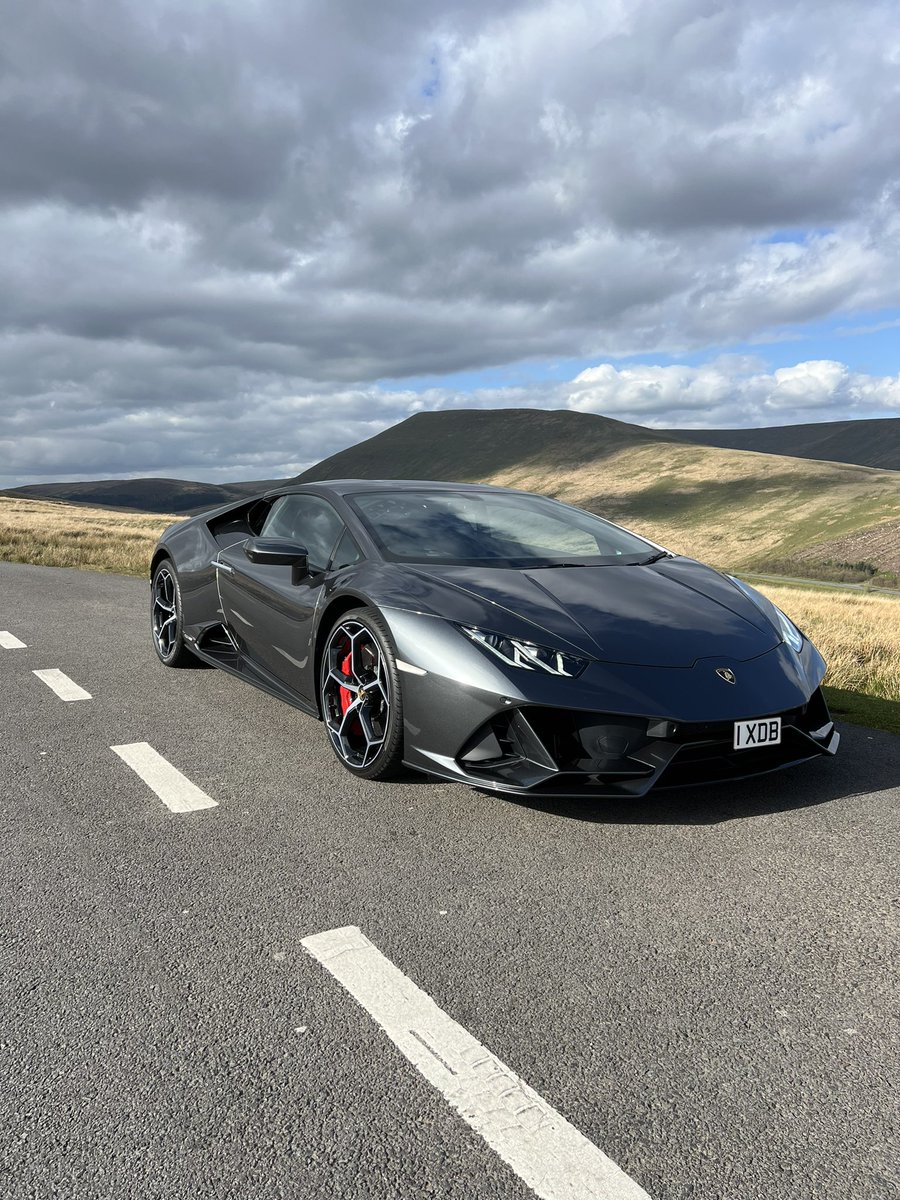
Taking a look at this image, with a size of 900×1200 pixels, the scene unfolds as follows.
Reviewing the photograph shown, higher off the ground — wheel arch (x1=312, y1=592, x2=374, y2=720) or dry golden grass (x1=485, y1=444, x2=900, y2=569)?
wheel arch (x1=312, y1=592, x2=374, y2=720)

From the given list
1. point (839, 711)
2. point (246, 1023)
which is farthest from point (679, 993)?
point (839, 711)

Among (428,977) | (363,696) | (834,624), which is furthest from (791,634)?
(834,624)

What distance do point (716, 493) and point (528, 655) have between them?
5502 inches

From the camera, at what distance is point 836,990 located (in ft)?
7.70

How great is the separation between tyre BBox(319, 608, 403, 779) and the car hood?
325mm

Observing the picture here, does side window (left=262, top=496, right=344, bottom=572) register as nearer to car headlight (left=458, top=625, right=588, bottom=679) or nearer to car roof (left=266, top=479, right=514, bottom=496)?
car roof (left=266, top=479, right=514, bottom=496)

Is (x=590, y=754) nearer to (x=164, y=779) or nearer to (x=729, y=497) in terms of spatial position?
(x=164, y=779)

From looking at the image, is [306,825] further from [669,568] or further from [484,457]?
[484,457]

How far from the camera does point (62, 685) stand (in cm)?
561

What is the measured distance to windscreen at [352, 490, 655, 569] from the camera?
4.32m

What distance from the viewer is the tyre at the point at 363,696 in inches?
145

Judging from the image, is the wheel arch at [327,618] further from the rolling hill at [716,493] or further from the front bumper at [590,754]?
the rolling hill at [716,493]

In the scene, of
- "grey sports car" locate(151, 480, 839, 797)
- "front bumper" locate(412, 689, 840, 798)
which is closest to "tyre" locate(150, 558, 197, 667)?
"grey sports car" locate(151, 480, 839, 797)

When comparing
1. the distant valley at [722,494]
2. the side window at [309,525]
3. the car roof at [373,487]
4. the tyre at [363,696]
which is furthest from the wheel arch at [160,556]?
the distant valley at [722,494]
